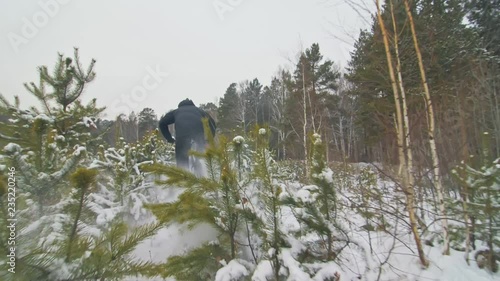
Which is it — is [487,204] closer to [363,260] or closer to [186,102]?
[363,260]

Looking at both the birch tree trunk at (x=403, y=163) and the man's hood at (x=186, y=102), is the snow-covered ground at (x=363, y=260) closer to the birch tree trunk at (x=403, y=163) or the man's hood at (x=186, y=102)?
the birch tree trunk at (x=403, y=163)

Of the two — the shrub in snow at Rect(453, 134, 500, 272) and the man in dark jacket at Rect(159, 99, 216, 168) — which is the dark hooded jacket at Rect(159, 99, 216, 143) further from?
the shrub in snow at Rect(453, 134, 500, 272)

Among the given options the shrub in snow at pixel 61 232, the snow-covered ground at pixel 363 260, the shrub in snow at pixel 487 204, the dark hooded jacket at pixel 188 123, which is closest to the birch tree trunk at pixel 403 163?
the snow-covered ground at pixel 363 260

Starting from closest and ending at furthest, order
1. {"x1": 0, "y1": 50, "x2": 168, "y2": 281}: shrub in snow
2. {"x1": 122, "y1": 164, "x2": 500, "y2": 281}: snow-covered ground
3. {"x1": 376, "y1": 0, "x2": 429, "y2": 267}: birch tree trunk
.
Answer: {"x1": 0, "y1": 50, "x2": 168, "y2": 281}: shrub in snow → {"x1": 122, "y1": 164, "x2": 500, "y2": 281}: snow-covered ground → {"x1": 376, "y1": 0, "x2": 429, "y2": 267}: birch tree trunk

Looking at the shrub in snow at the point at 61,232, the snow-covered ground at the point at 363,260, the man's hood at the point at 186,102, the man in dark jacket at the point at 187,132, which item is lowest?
the snow-covered ground at the point at 363,260

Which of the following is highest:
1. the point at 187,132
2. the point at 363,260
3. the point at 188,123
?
the point at 188,123

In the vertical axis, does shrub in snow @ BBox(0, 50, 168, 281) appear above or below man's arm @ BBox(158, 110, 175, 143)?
below

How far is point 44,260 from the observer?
99cm

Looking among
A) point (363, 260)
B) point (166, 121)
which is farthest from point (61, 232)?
point (166, 121)

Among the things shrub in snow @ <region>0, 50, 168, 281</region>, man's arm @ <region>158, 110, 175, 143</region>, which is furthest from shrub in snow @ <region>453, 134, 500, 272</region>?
man's arm @ <region>158, 110, 175, 143</region>

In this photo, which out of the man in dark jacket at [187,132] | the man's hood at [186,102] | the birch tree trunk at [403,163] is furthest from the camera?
the man's hood at [186,102]

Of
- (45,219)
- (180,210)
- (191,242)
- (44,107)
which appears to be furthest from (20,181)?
(44,107)

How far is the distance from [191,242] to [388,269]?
179 centimetres

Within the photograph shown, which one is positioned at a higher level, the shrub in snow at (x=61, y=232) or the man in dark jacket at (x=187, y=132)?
the man in dark jacket at (x=187, y=132)
